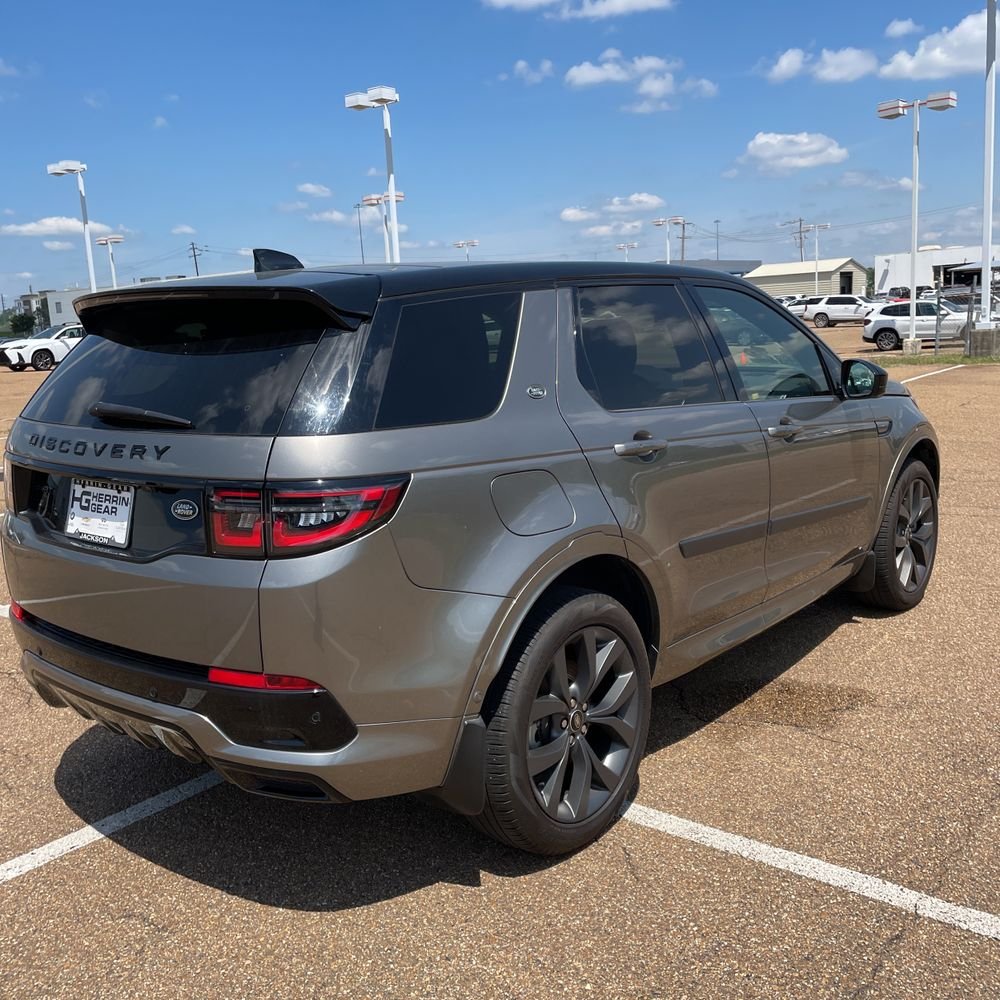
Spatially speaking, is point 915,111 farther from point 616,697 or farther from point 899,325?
point 616,697

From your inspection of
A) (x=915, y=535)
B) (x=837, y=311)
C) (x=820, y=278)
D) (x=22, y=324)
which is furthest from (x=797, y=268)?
(x=915, y=535)

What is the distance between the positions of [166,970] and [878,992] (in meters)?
1.81

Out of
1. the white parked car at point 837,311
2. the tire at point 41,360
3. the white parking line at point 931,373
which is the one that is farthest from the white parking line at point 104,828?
the white parked car at point 837,311

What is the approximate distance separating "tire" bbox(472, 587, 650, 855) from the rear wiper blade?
3.66 ft

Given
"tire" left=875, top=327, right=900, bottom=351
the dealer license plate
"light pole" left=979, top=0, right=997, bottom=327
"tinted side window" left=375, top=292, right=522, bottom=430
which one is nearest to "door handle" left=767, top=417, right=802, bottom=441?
"tinted side window" left=375, top=292, right=522, bottom=430

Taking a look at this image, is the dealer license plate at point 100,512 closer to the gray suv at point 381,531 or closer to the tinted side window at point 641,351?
the gray suv at point 381,531

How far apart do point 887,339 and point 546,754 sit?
3110 cm

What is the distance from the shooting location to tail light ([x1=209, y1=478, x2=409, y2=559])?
2410mm

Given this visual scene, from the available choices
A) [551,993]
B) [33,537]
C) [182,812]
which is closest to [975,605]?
[551,993]

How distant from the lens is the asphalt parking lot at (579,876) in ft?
8.29

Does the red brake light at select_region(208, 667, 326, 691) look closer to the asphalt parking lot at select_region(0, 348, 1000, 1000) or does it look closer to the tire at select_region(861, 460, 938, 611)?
the asphalt parking lot at select_region(0, 348, 1000, 1000)

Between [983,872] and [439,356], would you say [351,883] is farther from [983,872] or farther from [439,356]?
[983,872]

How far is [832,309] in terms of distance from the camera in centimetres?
4734

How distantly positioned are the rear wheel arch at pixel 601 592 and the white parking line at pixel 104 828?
55.8 inches
